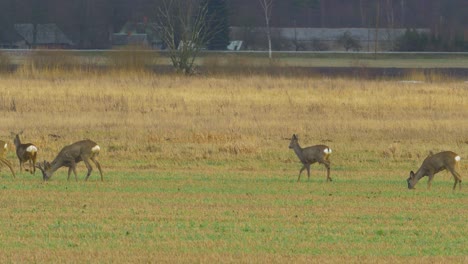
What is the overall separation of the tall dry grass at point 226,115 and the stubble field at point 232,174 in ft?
0.23

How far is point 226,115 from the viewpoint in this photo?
1385 inches

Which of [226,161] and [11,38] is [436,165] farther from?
[11,38]

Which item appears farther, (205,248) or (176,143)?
(176,143)

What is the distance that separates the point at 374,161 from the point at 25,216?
11822 millimetres

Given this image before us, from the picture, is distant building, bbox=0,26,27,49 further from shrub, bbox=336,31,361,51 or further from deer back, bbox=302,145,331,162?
deer back, bbox=302,145,331,162

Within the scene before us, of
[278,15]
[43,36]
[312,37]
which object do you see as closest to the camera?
[43,36]

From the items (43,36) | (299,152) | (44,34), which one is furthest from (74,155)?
(44,34)

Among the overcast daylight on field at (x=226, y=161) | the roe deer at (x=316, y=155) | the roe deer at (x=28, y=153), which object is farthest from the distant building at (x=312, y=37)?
the roe deer at (x=28, y=153)

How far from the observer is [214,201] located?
1773 centimetres

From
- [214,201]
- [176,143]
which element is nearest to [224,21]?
[176,143]

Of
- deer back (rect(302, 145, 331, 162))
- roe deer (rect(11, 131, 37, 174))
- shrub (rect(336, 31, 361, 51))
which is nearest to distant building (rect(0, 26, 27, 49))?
shrub (rect(336, 31, 361, 51))

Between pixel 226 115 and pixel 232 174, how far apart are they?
12206 millimetres

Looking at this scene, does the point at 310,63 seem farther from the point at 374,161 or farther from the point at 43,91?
the point at 374,161

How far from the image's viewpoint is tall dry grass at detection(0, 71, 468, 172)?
27250mm
